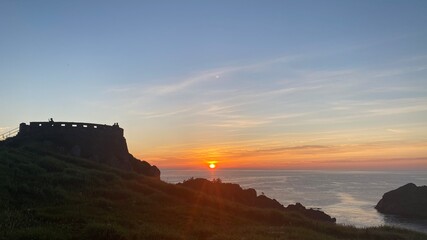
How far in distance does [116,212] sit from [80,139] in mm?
25141

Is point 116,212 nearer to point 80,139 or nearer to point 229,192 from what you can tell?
point 80,139

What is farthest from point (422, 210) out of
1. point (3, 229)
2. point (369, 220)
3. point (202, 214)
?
point (3, 229)

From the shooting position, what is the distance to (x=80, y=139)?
44.7m

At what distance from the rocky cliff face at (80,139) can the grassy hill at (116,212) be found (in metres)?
7.76

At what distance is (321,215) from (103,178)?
40430mm

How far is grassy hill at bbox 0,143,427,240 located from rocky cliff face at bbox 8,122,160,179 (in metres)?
7.76

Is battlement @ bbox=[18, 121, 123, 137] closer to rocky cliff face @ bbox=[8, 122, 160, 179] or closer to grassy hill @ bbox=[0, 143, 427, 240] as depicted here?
rocky cliff face @ bbox=[8, 122, 160, 179]

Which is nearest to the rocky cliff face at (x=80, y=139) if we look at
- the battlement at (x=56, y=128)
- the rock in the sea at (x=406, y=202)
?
the battlement at (x=56, y=128)

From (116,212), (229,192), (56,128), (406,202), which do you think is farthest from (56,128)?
(406,202)

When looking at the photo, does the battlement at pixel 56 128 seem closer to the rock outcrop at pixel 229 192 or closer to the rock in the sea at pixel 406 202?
the rock outcrop at pixel 229 192

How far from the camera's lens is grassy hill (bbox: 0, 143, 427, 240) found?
17.3 metres

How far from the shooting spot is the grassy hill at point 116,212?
17344mm

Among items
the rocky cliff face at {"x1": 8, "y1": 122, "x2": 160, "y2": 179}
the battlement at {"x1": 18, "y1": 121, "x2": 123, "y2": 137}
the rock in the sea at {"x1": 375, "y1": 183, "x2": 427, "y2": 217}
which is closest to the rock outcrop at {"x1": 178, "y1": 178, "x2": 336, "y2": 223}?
the rocky cliff face at {"x1": 8, "y1": 122, "x2": 160, "y2": 179}

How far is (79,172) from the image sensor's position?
100.0 ft
